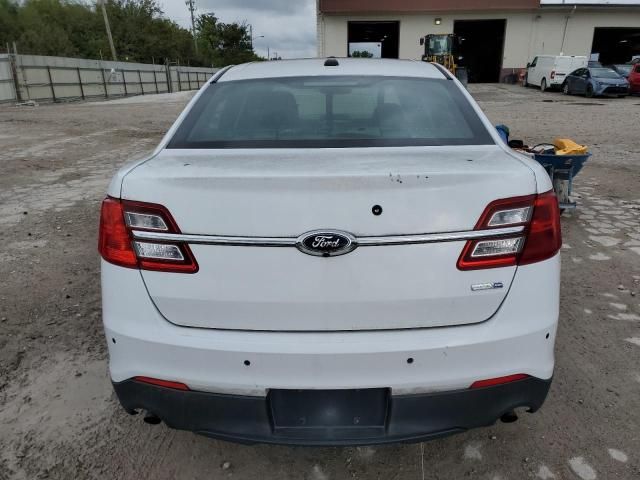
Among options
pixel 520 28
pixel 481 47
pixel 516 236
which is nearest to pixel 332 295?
pixel 516 236

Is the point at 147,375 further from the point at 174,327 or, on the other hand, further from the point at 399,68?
the point at 399,68

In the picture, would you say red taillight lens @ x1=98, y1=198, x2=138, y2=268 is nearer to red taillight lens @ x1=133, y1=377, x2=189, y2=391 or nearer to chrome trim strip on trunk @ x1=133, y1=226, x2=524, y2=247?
chrome trim strip on trunk @ x1=133, y1=226, x2=524, y2=247

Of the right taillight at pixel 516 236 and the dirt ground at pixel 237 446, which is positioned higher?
the right taillight at pixel 516 236

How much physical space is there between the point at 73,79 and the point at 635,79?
1138 inches

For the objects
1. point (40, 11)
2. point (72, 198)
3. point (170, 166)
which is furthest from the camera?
point (40, 11)

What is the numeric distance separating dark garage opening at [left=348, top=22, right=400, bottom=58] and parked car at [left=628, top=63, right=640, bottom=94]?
14398 mm

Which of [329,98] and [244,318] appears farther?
[329,98]

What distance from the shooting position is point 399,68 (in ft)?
9.44

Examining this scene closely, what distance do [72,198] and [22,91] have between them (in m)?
21.6

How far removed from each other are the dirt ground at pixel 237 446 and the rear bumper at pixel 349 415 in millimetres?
452

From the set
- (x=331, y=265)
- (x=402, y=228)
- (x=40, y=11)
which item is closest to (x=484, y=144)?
(x=402, y=228)

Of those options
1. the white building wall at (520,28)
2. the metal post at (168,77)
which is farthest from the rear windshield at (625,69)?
the metal post at (168,77)

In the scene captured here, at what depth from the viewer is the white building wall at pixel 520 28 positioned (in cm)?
3253

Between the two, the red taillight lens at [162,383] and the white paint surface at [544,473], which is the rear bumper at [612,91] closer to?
the white paint surface at [544,473]
